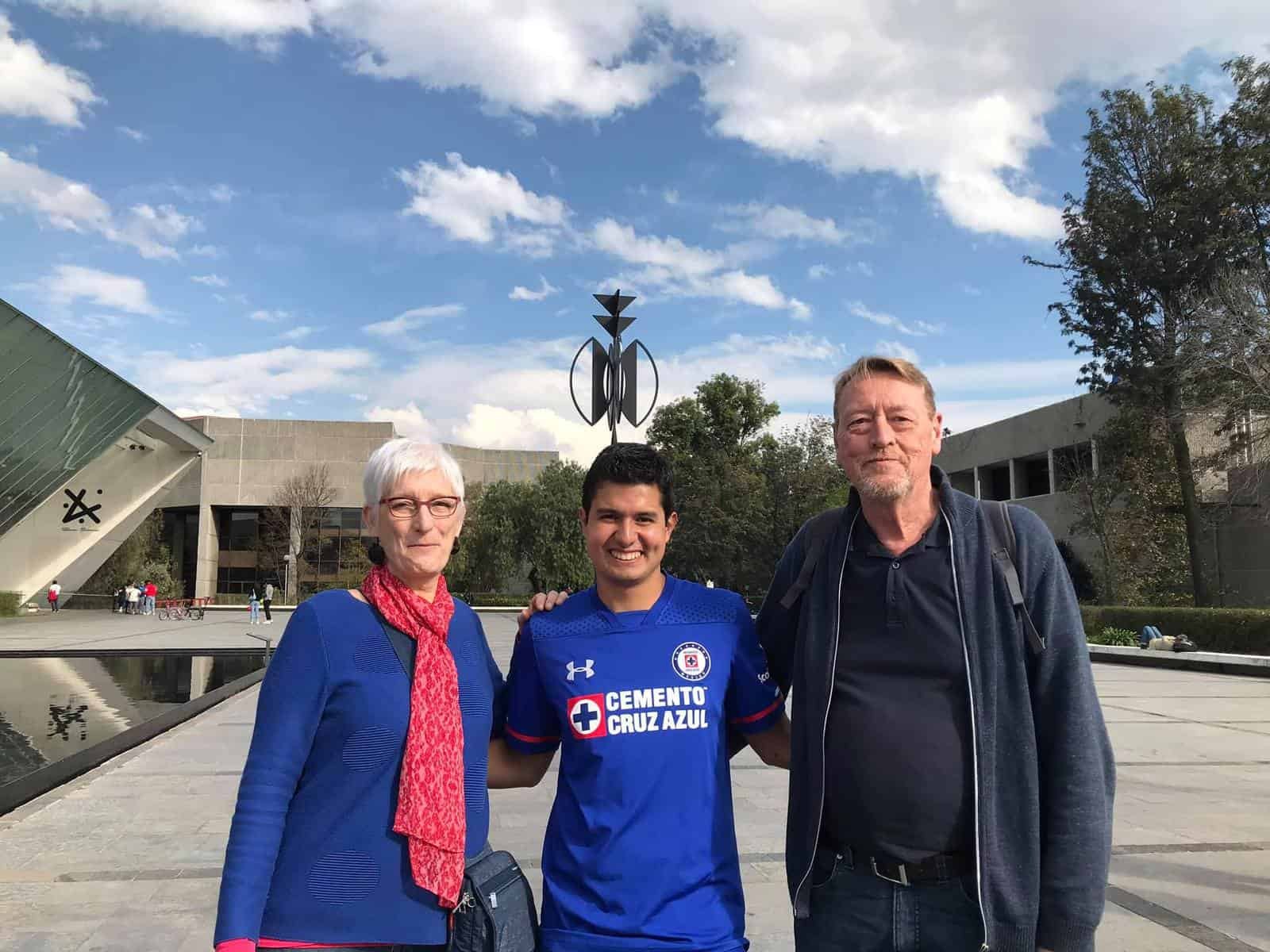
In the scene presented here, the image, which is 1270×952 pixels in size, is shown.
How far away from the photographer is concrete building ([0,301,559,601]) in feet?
96.8

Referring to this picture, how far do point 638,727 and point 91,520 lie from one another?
44.5 metres

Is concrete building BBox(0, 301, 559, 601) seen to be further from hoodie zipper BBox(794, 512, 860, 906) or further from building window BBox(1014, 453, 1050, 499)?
building window BBox(1014, 453, 1050, 499)

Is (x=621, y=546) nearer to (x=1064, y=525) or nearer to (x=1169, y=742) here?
(x=1169, y=742)

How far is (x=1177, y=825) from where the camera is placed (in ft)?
20.0

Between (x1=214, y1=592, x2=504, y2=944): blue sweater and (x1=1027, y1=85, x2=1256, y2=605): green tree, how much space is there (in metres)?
25.2

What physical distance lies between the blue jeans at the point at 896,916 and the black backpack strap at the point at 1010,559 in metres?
0.55

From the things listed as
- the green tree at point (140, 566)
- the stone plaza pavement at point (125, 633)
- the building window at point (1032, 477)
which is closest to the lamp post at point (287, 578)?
the green tree at point (140, 566)

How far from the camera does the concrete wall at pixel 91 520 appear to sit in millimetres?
38156

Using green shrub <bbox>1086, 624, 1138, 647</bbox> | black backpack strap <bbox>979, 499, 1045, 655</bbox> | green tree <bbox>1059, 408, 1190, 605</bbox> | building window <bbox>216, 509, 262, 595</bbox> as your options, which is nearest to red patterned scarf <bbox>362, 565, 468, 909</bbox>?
black backpack strap <bbox>979, 499, 1045, 655</bbox>

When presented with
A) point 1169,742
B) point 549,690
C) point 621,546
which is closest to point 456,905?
point 549,690

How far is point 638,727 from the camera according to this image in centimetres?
219

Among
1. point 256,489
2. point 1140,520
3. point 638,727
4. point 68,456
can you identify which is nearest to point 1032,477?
point 1140,520

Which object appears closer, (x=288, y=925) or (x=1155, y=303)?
(x=288, y=925)

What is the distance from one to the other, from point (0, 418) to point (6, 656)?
39.8 ft
